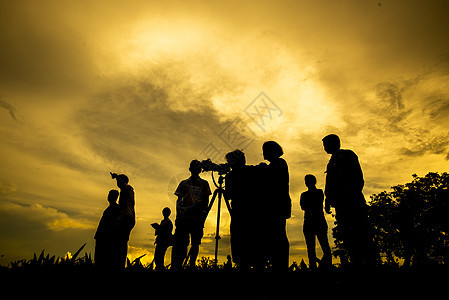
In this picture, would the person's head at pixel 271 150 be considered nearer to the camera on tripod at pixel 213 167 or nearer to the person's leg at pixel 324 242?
the camera on tripod at pixel 213 167

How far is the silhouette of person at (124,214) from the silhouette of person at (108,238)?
95mm

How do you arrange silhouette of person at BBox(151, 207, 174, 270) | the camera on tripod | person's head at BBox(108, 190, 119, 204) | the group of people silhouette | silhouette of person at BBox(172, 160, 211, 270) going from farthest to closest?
silhouette of person at BBox(151, 207, 174, 270) < person's head at BBox(108, 190, 119, 204) < the camera on tripod < silhouette of person at BBox(172, 160, 211, 270) < the group of people silhouette

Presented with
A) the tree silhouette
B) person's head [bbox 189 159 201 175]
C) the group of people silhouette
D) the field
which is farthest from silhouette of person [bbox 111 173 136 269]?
the tree silhouette

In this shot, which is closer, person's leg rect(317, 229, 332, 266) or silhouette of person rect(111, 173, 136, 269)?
silhouette of person rect(111, 173, 136, 269)

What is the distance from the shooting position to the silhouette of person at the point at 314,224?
4887 millimetres

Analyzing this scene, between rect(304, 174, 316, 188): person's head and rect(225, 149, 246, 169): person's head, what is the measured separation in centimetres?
281

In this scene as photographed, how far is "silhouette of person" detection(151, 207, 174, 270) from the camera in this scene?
732 cm

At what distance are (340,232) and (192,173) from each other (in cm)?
303

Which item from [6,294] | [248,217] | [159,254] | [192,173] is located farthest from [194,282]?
[159,254]

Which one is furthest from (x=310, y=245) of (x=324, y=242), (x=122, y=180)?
(x=122, y=180)

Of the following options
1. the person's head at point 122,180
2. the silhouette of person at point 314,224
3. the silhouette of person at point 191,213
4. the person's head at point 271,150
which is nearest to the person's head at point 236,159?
the person's head at point 271,150

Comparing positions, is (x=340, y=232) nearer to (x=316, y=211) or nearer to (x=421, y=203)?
(x=316, y=211)

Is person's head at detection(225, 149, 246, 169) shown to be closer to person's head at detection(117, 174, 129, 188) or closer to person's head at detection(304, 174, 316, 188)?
person's head at detection(304, 174, 316, 188)

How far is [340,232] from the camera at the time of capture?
3.46 meters
